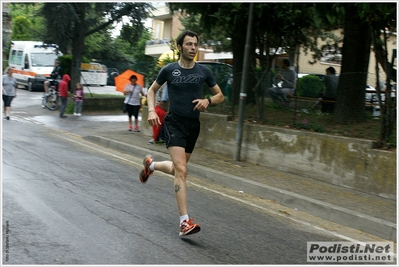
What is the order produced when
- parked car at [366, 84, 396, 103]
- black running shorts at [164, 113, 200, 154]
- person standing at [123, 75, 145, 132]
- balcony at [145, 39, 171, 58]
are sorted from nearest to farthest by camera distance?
1. black running shorts at [164, 113, 200, 154]
2. parked car at [366, 84, 396, 103]
3. person standing at [123, 75, 145, 132]
4. balcony at [145, 39, 171, 58]

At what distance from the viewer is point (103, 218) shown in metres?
6.49

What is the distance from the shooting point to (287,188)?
897 centimetres

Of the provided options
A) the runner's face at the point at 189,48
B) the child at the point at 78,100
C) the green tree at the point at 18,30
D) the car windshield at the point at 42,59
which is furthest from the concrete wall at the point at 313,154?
the green tree at the point at 18,30

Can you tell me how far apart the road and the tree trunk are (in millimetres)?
2894

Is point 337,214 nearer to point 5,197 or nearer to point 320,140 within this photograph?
point 320,140

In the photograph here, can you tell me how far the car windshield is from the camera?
32.5 m

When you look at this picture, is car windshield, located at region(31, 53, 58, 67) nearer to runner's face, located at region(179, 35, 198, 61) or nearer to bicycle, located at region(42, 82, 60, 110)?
bicycle, located at region(42, 82, 60, 110)

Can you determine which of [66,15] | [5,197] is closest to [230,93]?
[5,197]

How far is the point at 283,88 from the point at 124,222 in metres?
6.36

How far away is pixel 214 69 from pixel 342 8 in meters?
4.44

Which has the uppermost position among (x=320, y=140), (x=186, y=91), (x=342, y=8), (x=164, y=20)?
(x=164, y=20)

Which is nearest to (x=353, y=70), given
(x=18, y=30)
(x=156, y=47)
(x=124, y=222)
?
(x=124, y=222)

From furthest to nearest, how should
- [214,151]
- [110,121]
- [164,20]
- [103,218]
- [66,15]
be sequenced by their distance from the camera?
[164,20] → [66,15] → [110,121] → [214,151] → [103,218]

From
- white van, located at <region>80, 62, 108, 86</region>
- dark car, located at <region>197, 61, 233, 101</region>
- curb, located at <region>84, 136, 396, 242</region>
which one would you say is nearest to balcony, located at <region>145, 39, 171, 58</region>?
white van, located at <region>80, 62, 108, 86</region>
